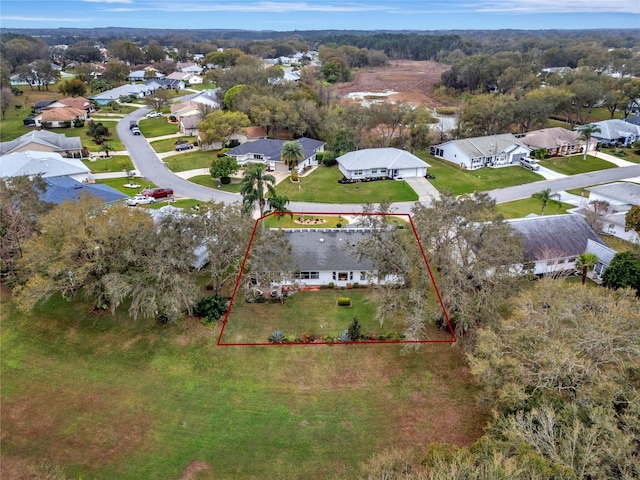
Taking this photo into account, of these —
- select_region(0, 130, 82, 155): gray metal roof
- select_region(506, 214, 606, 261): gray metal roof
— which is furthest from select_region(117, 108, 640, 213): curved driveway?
select_region(506, 214, 606, 261): gray metal roof

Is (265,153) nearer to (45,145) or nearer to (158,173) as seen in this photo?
(158,173)

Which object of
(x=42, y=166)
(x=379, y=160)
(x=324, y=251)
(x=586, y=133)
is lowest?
(x=324, y=251)

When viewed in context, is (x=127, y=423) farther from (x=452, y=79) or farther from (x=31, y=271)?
(x=452, y=79)

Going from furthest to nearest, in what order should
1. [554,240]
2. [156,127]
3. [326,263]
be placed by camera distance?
[156,127]
[554,240]
[326,263]

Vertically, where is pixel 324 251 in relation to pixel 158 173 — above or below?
above

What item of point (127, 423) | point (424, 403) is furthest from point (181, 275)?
point (424, 403)

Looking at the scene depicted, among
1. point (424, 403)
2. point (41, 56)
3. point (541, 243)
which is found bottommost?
point (424, 403)

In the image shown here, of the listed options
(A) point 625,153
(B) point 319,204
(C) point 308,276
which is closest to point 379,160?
(B) point 319,204
